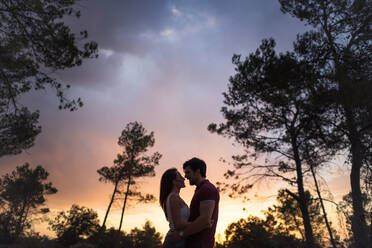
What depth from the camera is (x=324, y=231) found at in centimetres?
3509

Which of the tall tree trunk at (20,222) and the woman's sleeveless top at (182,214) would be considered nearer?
the woman's sleeveless top at (182,214)

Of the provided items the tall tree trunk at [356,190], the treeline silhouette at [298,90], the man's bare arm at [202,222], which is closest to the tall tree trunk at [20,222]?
the treeline silhouette at [298,90]

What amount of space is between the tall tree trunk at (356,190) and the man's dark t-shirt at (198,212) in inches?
346

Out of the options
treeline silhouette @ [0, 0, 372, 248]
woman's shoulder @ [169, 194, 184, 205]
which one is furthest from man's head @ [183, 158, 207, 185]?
treeline silhouette @ [0, 0, 372, 248]

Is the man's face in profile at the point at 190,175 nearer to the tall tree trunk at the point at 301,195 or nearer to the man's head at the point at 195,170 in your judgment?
the man's head at the point at 195,170

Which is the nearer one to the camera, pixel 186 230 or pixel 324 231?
pixel 186 230

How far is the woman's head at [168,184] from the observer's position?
10.4ft

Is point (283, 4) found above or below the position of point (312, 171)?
above

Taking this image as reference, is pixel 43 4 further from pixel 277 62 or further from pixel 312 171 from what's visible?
pixel 312 171

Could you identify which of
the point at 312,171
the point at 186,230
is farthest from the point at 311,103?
the point at 186,230

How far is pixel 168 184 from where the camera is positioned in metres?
3.18

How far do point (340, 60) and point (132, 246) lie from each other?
23.8 meters

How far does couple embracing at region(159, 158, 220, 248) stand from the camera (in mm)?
2684

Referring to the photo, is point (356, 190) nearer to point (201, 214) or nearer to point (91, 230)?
point (201, 214)
